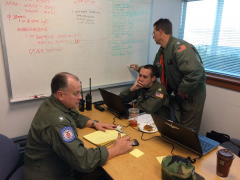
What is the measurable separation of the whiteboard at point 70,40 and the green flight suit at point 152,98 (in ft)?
1.59

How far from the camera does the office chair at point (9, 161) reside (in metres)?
1.33

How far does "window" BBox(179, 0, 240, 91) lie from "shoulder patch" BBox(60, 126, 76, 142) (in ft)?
7.26

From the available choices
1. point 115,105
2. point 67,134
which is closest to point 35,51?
→ point 115,105

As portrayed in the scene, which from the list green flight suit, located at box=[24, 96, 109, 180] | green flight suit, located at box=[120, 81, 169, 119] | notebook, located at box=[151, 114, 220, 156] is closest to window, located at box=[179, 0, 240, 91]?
green flight suit, located at box=[120, 81, 169, 119]

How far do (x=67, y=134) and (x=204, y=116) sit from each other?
2407 mm

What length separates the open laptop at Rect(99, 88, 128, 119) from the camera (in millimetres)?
1862

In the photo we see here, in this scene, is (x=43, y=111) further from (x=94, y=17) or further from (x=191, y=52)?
(x=191, y=52)

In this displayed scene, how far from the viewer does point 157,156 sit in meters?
1.31

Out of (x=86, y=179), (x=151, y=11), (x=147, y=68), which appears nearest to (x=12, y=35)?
(x=147, y=68)

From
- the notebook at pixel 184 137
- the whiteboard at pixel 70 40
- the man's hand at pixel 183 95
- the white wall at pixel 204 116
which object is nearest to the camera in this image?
the notebook at pixel 184 137

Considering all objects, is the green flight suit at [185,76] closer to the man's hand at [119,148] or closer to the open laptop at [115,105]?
the open laptop at [115,105]

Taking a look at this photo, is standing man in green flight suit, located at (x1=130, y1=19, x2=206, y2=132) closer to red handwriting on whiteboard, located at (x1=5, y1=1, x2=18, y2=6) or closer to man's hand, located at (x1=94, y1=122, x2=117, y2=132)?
man's hand, located at (x1=94, y1=122, x2=117, y2=132)

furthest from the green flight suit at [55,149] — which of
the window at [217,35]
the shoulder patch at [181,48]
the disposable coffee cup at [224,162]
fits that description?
the window at [217,35]

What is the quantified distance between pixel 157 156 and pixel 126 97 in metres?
1.16
